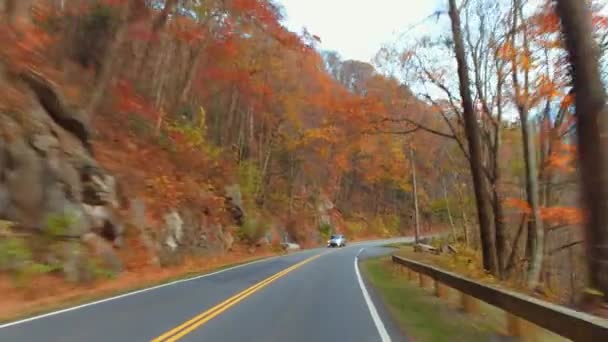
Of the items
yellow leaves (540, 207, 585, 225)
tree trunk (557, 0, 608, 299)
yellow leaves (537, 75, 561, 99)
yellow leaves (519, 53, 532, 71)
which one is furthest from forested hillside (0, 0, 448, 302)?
tree trunk (557, 0, 608, 299)

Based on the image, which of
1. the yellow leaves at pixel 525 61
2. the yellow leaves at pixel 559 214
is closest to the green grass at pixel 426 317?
Answer: the yellow leaves at pixel 559 214

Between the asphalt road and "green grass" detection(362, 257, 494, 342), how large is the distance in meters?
0.37

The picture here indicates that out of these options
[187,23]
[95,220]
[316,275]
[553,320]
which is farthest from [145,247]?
[553,320]

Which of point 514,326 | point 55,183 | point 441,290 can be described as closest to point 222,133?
point 55,183

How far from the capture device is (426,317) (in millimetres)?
11469

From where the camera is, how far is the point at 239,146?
50.7m

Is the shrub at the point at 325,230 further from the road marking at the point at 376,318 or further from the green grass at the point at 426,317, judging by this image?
the road marking at the point at 376,318

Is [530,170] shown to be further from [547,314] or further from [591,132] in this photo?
[547,314]

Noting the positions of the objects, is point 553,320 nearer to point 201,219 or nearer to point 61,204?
point 61,204

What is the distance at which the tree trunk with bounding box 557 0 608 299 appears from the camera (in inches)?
275

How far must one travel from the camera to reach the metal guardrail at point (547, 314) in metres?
5.78

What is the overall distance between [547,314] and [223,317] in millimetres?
6025

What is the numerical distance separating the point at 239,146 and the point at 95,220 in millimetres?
30583

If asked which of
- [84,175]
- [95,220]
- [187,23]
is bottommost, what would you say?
[95,220]
